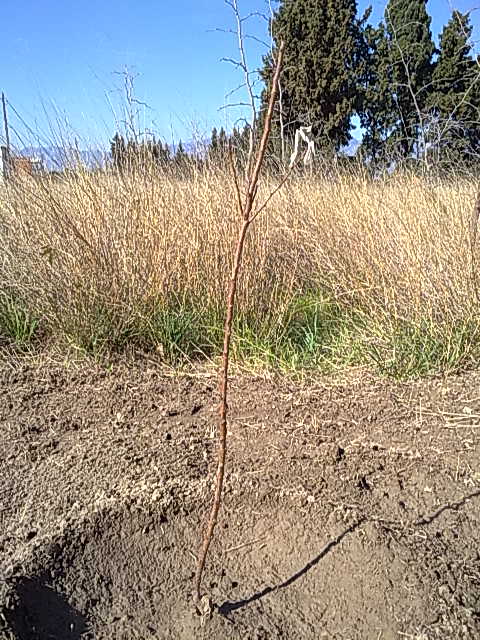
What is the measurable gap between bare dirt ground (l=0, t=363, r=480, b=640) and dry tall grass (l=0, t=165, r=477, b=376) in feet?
2.16

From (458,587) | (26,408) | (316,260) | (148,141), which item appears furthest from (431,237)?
(26,408)

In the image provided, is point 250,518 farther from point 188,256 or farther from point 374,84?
point 374,84

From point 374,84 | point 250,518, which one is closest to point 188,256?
point 250,518

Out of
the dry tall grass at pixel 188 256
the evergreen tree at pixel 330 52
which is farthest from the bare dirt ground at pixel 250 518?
the evergreen tree at pixel 330 52

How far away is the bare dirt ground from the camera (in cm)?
114

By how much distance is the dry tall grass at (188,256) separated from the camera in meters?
2.60

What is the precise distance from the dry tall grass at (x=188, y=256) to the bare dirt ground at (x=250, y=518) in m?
0.66

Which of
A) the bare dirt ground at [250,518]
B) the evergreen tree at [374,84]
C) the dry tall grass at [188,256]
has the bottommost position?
the bare dirt ground at [250,518]

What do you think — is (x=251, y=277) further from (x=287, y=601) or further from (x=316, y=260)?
(x=287, y=601)

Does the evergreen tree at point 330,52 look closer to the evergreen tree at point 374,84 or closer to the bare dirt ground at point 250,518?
the evergreen tree at point 374,84

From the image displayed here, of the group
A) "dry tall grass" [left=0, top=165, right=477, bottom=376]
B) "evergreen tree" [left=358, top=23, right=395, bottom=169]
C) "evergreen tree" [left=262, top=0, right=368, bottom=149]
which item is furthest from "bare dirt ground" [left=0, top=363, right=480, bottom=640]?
"evergreen tree" [left=262, top=0, right=368, bottom=149]

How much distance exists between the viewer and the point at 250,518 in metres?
1.40

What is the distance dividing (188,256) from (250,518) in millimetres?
1725

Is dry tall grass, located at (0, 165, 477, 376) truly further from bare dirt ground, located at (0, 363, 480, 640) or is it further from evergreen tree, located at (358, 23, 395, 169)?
evergreen tree, located at (358, 23, 395, 169)
